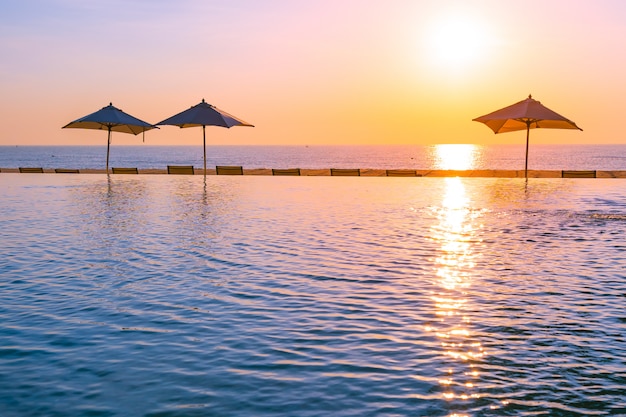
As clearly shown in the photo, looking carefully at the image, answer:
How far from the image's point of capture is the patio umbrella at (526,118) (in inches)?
1249

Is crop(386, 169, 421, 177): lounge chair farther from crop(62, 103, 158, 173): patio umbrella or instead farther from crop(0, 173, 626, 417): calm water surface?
crop(0, 173, 626, 417): calm water surface

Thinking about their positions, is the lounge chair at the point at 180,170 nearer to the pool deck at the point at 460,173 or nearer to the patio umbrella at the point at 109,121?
the pool deck at the point at 460,173

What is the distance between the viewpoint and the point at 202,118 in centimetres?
3353

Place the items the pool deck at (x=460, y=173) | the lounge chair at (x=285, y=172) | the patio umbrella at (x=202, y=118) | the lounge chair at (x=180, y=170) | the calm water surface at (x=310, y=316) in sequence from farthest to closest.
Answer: the lounge chair at (x=285, y=172), the pool deck at (x=460, y=173), the lounge chair at (x=180, y=170), the patio umbrella at (x=202, y=118), the calm water surface at (x=310, y=316)

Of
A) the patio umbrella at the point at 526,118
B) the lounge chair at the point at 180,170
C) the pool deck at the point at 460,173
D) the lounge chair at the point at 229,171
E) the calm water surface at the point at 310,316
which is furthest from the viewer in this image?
the lounge chair at the point at 229,171

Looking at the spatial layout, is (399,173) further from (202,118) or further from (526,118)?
(202,118)

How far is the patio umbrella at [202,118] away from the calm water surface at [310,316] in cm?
1438

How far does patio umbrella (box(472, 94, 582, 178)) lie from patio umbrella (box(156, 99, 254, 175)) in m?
12.5

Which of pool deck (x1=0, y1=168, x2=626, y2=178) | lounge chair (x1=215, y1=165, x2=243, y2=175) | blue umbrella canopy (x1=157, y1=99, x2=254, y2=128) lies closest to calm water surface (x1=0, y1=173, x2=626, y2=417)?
blue umbrella canopy (x1=157, y1=99, x2=254, y2=128)

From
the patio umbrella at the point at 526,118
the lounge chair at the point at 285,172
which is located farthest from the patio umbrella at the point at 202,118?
the patio umbrella at the point at 526,118

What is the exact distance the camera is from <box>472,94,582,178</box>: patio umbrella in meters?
31.7

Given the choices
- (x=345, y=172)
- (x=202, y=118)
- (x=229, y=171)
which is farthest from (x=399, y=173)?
(x=202, y=118)

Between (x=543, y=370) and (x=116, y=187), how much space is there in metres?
26.2

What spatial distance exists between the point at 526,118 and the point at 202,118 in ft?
51.3
